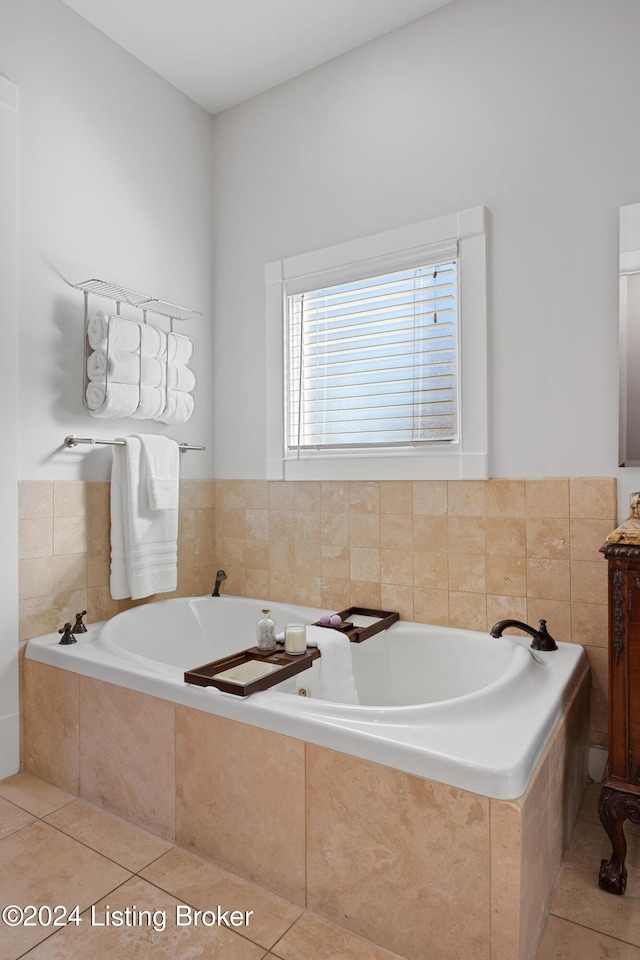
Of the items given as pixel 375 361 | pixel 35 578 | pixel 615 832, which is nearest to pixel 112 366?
pixel 35 578

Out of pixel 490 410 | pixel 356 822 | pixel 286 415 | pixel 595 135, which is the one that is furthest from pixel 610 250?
pixel 356 822

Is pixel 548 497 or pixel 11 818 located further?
pixel 548 497

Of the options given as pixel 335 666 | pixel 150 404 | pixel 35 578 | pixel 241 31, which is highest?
pixel 241 31

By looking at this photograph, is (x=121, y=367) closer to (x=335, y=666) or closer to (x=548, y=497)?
(x=335, y=666)

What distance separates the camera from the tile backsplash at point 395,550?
6.71ft

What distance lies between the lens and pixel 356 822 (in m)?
1.36

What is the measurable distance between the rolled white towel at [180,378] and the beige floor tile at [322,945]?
1.99 meters

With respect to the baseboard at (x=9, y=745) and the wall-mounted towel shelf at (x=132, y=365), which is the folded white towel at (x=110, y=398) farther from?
the baseboard at (x=9, y=745)

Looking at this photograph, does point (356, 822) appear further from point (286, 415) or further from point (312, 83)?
point (312, 83)

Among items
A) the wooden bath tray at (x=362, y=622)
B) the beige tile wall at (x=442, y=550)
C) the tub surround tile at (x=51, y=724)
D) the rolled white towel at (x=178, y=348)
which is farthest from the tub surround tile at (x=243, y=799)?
the rolled white towel at (x=178, y=348)

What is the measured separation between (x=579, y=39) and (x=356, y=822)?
2.53 m

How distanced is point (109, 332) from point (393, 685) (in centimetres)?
174

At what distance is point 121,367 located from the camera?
7.72 feet

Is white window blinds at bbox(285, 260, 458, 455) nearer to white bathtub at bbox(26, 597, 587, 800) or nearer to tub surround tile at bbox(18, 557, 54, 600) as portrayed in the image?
white bathtub at bbox(26, 597, 587, 800)
